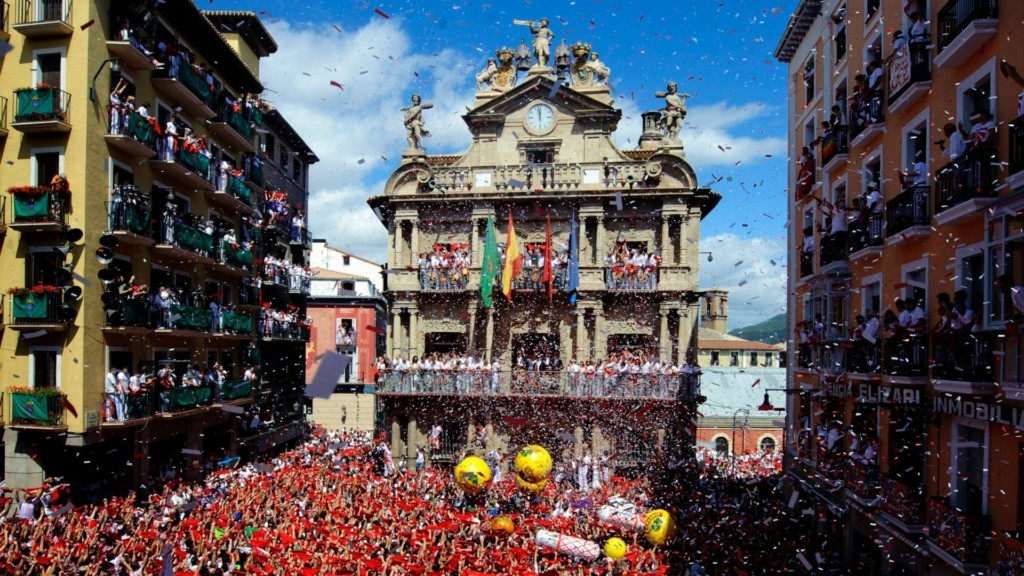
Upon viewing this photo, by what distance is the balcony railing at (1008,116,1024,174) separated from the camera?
1139cm

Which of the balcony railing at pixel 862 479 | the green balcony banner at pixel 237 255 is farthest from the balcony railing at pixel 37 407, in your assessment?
the balcony railing at pixel 862 479

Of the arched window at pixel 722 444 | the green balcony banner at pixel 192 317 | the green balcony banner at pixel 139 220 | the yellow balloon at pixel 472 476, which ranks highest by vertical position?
the green balcony banner at pixel 139 220

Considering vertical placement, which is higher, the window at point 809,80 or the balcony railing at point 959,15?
the window at point 809,80

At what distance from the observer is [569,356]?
32.1 m

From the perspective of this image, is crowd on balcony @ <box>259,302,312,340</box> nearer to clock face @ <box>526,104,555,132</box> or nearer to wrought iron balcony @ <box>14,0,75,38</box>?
clock face @ <box>526,104,555,132</box>

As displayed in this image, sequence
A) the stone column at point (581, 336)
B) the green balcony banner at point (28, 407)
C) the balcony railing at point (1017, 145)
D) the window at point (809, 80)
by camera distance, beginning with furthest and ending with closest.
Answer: the stone column at point (581, 336)
the window at point (809, 80)
the green balcony banner at point (28, 407)
the balcony railing at point (1017, 145)

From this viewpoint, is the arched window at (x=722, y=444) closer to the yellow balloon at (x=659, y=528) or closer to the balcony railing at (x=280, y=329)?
the balcony railing at (x=280, y=329)

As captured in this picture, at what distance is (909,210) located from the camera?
1568cm

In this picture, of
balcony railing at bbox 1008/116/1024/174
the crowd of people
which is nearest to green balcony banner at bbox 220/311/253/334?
the crowd of people

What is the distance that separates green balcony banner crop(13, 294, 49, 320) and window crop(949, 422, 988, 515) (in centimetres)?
2066

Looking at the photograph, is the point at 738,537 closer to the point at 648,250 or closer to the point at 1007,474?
the point at 1007,474

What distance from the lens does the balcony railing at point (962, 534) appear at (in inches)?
499

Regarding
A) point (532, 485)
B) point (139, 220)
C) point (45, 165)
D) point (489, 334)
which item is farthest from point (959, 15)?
point (489, 334)

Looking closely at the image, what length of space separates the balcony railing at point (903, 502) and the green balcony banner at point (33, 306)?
66.0ft
